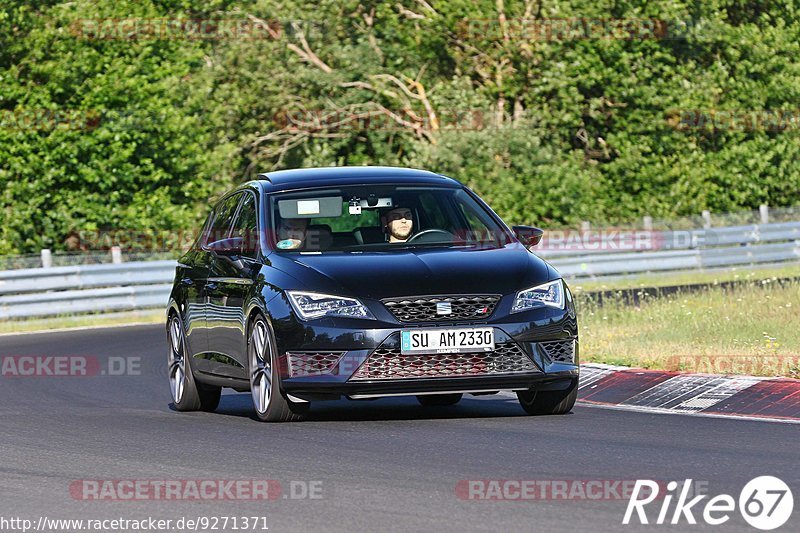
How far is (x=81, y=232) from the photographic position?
3344 centimetres

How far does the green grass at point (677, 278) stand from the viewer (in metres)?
32.1

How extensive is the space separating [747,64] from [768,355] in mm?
27581

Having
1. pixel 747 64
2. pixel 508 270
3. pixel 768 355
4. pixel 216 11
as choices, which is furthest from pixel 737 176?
pixel 508 270

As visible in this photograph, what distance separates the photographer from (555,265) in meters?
31.8

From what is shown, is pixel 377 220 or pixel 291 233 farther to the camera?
pixel 377 220

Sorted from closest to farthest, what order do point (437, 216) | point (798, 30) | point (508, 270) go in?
1. point (508, 270)
2. point (437, 216)
3. point (798, 30)

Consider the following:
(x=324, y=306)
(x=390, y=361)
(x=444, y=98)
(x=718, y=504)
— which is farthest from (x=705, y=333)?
(x=444, y=98)

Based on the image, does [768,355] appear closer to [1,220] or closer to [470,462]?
[470,462]

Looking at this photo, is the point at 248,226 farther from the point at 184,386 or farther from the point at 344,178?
the point at 184,386

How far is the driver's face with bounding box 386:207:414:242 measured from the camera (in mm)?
11891

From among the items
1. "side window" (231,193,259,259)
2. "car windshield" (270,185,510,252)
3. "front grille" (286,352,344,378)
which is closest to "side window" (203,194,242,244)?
"side window" (231,193,259,259)

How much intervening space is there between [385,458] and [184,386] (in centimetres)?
410

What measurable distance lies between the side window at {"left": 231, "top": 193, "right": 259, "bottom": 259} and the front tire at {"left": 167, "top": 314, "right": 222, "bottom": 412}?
1048mm
